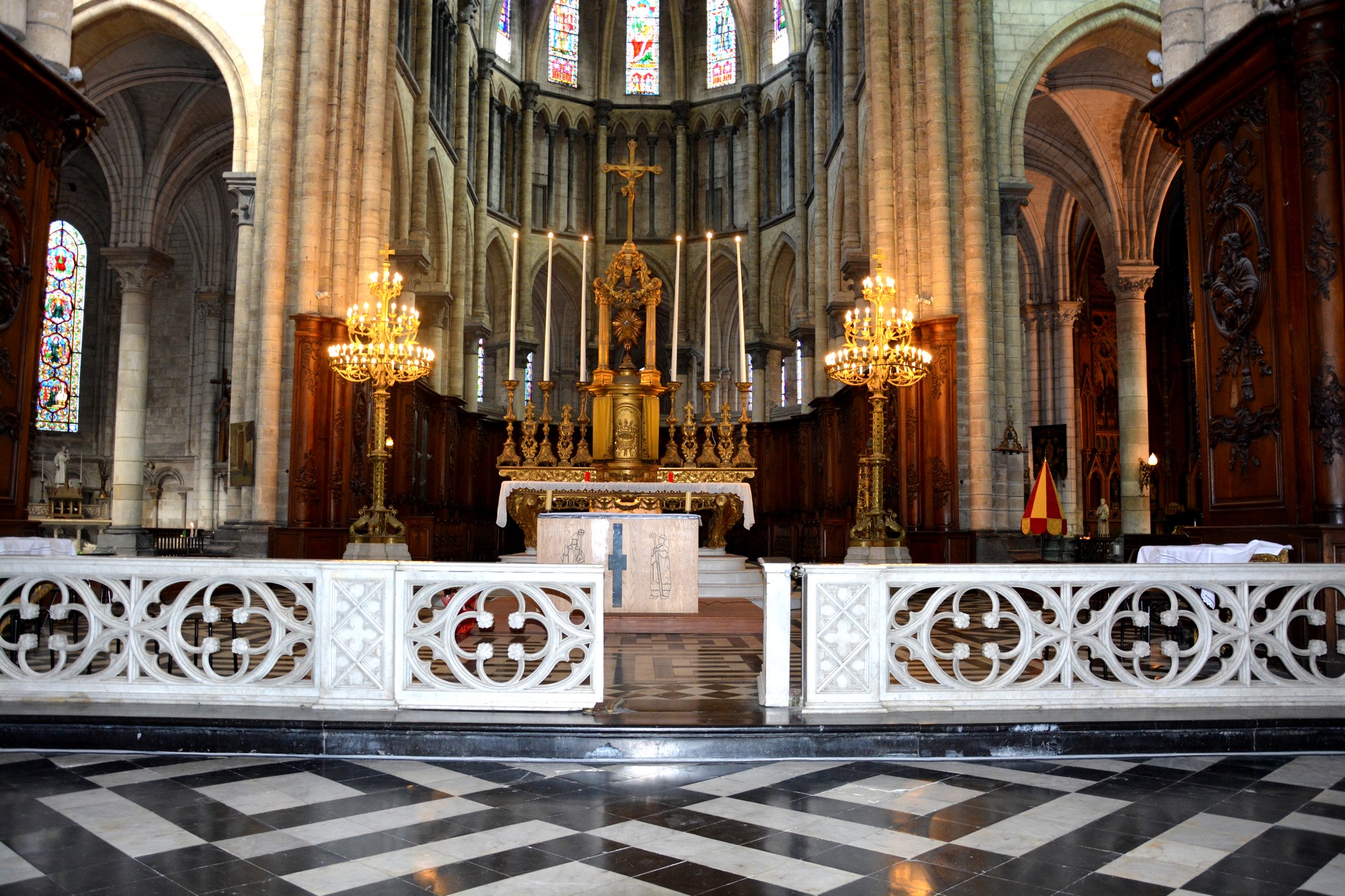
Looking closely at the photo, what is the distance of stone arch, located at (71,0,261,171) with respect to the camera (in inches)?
594

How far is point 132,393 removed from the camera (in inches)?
754

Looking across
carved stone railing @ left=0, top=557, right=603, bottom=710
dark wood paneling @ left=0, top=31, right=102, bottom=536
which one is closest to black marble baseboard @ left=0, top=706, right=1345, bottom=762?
carved stone railing @ left=0, top=557, right=603, bottom=710

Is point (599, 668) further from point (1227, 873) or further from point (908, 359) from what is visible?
point (908, 359)

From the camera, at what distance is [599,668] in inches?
202

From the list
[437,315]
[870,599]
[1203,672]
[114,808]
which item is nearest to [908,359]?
[1203,672]

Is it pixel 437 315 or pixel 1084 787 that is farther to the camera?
pixel 437 315

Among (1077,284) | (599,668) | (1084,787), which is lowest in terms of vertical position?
(1084,787)

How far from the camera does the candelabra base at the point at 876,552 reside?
31.3 ft

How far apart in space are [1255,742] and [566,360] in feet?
83.1

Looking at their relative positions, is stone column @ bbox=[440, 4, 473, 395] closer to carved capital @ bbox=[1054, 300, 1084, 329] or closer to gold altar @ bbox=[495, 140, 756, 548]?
gold altar @ bbox=[495, 140, 756, 548]

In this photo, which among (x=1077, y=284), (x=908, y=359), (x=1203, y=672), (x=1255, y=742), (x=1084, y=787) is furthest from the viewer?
(x=1077, y=284)

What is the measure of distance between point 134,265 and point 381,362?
13590 millimetres

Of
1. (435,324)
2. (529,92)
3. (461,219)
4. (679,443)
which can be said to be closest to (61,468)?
(435,324)

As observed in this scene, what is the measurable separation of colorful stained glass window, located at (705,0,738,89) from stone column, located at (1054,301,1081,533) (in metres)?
11.7
